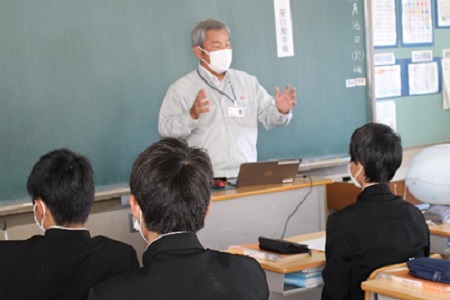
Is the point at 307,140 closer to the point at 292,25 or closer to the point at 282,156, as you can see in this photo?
the point at 282,156

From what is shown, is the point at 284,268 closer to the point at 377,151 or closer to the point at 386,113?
the point at 377,151

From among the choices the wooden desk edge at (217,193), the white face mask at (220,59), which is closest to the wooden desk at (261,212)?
the wooden desk edge at (217,193)

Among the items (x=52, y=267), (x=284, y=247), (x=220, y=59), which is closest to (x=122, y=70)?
(x=220, y=59)

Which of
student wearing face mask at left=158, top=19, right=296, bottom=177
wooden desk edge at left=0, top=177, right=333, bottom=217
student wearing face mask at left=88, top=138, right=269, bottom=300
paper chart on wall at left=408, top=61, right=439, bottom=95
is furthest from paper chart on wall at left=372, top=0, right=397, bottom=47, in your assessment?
student wearing face mask at left=88, top=138, right=269, bottom=300

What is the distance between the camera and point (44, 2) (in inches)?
162

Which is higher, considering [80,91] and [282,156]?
[80,91]

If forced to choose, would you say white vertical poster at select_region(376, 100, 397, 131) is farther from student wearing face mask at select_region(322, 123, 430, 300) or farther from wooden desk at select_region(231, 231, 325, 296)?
wooden desk at select_region(231, 231, 325, 296)

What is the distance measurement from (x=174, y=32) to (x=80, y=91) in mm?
757

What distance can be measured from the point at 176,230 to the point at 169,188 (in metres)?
0.10

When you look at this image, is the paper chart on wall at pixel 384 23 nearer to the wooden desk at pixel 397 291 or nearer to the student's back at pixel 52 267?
the wooden desk at pixel 397 291

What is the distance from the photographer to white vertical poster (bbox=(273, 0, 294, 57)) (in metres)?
5.13

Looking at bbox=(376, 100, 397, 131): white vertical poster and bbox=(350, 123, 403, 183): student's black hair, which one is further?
bbox=(376, 100, 397, 131): white vertical poster

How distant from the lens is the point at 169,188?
5.40ft

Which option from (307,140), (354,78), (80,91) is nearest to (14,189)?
(80,91)
